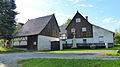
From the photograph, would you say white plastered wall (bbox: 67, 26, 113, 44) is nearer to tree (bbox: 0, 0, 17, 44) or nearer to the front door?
the front door

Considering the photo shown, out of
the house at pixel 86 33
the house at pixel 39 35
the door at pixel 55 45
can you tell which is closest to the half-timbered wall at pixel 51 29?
the house at pixel 39 35

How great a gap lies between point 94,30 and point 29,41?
17.0 metres

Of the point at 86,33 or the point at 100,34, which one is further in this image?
the point at 86,33

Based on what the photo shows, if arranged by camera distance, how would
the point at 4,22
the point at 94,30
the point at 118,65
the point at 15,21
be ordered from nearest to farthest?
the point at 118,65, the point at 4,22, the point at 15,21, the point at 94,30

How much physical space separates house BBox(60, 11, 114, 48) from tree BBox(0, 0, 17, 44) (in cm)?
1439

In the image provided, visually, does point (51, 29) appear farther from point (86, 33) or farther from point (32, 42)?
point (86, 33)

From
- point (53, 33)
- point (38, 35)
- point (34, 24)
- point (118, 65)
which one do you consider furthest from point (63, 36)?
point (118, 65)

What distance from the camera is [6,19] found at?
1204 inches

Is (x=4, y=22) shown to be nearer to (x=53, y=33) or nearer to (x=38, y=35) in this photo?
(x=38, y=35)

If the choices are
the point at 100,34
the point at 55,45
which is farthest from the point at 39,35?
the point at 100,34

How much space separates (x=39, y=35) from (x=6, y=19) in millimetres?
8072

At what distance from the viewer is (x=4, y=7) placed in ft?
101

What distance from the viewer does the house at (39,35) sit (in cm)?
3269

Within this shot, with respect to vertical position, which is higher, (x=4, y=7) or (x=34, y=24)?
(x=4, y=7)
